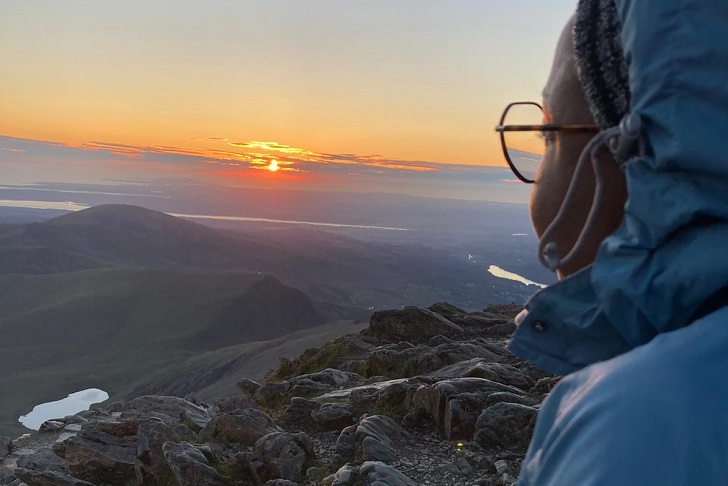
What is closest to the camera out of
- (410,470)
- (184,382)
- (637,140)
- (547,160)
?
(637,140)

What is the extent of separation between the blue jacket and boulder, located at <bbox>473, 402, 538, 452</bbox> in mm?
8198

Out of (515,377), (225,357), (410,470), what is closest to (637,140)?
(410,470)

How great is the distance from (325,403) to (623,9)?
1175 cm

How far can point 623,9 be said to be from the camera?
2254mm

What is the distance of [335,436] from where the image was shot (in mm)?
11883

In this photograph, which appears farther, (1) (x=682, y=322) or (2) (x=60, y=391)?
(2) (x=60, y=391)

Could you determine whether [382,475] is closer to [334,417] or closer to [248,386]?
[334,417]

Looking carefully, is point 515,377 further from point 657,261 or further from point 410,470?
point 657,261

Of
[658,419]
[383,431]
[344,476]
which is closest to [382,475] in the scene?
[344,476]

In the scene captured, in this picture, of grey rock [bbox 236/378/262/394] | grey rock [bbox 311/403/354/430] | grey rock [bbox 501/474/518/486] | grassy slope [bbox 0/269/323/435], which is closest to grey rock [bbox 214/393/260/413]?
grey rock [bbox 236/378/262/394]

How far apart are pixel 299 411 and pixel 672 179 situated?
11740mm

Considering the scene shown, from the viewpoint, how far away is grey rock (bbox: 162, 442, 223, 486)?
1007cm

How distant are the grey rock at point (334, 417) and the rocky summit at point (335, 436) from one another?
0.02m

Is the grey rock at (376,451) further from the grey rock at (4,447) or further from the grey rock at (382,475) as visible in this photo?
the grey rock at (4,447)
